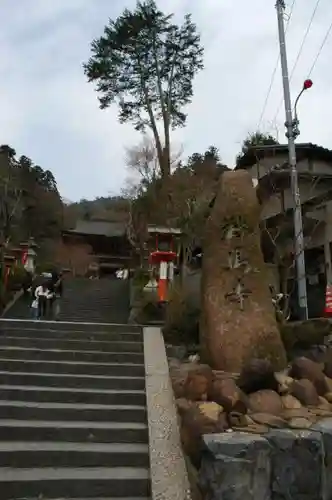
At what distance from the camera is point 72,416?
221 inches

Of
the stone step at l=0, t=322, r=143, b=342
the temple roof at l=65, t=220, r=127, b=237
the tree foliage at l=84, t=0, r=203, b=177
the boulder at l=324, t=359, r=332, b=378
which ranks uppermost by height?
the tree foliage at l=84, t=0, r=203, b=177

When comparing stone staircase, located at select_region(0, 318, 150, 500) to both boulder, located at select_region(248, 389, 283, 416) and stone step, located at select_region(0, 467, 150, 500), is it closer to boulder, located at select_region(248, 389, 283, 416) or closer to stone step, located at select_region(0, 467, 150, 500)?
stone step, located at select_region(0, 467, 150, 500)

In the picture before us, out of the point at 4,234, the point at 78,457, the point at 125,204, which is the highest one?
the point at 125,204

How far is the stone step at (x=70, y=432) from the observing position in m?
5.19

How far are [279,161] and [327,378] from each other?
58.9ft

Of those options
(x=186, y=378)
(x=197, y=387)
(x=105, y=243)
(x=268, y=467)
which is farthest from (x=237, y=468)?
(x=105, y=243)

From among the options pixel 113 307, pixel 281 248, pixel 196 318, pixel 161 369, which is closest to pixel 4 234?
pixel 113 307

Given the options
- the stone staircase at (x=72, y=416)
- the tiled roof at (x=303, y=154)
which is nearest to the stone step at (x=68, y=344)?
the stone staircase at (x=72, y=416)

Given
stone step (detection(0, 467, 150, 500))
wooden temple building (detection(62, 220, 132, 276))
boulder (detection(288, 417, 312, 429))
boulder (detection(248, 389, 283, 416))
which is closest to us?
boulder (detection(288, 417, 312, 429))

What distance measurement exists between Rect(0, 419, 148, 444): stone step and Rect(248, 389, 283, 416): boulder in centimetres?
133

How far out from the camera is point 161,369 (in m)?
6.81

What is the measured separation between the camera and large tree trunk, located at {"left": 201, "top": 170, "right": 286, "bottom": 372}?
710cm

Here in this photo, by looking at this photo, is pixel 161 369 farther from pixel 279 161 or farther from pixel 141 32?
pixel 141 32

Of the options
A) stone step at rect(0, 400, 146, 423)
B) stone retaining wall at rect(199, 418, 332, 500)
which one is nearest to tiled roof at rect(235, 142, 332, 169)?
stone step at rect(0, 400, 146, 423)
